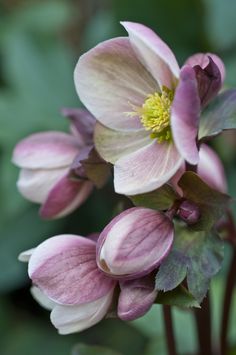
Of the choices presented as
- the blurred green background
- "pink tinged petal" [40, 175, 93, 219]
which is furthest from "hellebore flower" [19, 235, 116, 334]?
the blurred green background

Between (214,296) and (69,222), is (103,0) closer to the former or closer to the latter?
(69,222)

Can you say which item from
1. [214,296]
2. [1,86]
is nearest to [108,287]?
[214,296]

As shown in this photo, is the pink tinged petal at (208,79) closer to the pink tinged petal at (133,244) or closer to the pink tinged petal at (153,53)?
the pink tinged petal at (153,53)

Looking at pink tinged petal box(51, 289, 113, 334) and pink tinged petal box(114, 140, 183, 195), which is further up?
pink tinged petal box(114, 140, 183, 195)

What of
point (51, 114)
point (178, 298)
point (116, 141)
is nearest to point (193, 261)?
point (178, 298)

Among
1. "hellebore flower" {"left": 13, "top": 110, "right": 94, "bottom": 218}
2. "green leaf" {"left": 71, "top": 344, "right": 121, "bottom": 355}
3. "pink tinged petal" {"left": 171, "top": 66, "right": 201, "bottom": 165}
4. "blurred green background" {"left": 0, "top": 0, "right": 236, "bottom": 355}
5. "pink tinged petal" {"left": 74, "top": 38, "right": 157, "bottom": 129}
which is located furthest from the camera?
"blurred green background" {"left": 0, "top": 0, "right": 236, "bottom": 355}

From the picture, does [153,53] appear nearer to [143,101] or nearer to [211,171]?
[143,101]

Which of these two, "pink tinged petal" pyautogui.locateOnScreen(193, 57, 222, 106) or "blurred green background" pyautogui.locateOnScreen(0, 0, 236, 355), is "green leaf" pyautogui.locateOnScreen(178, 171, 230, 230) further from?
"blurred green background" pyautogui.locateOnScreen(0, 0, 236, 355)
